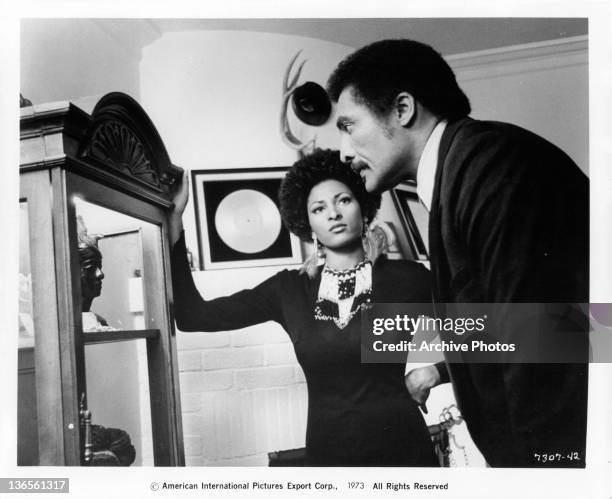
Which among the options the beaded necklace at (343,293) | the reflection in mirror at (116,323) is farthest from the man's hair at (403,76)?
the reflection in mirror at (116,323)

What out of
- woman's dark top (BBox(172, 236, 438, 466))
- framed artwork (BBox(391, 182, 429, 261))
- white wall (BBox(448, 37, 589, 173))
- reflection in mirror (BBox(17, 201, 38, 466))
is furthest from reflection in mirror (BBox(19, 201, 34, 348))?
white wall (BBox(448, 37, 589, 173))

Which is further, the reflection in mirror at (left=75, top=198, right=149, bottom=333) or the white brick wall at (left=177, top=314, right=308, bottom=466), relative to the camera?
the white brick wall at (left=177, top=314, right=308, bottom=466)

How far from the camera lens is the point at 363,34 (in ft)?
5.56

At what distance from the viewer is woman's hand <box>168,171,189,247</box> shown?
169 cm

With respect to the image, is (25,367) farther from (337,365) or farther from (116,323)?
(337,365)

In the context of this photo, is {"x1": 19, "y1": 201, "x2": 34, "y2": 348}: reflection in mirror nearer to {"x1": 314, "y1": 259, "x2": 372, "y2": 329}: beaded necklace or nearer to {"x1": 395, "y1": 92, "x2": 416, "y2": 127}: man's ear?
{"x1": 314, "y1": 259, "x2": 372, "y2": 329}: beaded necklace

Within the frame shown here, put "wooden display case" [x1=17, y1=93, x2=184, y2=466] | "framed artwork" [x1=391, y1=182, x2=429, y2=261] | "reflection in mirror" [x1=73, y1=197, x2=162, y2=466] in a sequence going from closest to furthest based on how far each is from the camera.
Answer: "wooden display case" [x1=17, y1=93, x2=184, y2=466] < "reflection in mirror" [x1=73, y1=197, x2=162, y2=466] < "framed artwork" [x1=391, y1=182, x2=429, y2=261]

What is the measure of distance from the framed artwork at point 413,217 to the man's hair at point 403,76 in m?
0.24

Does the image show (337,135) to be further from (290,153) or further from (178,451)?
(178,451)

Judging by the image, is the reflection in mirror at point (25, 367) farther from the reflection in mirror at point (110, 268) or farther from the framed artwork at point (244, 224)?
the framed artwork at point (244, 224)

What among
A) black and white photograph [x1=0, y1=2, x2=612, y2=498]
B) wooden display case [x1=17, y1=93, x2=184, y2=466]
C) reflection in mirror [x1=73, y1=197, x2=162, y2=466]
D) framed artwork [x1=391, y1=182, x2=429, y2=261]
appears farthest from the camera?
framed artwork [x1=391, y1=182, x2=429, y2=261]

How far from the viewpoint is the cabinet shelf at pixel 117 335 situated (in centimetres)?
134
